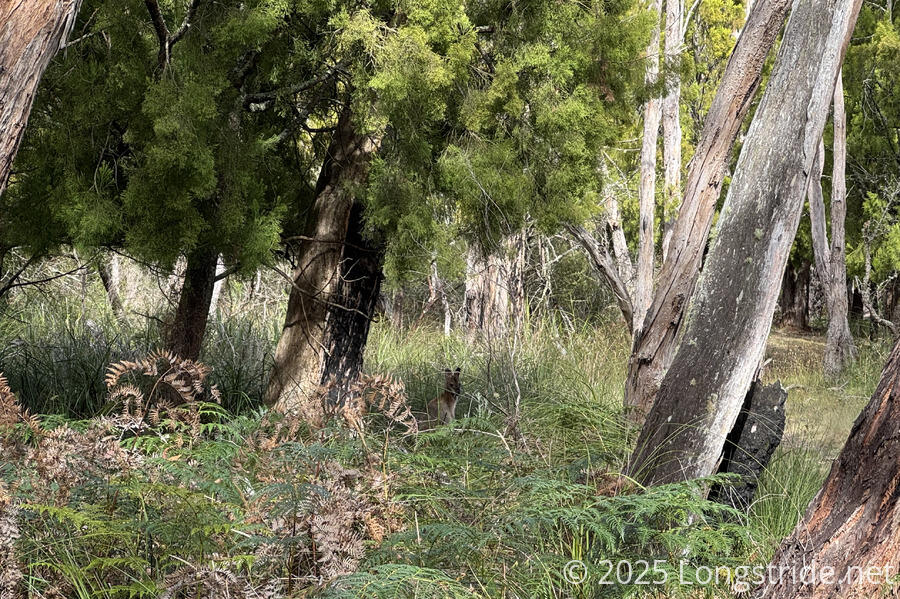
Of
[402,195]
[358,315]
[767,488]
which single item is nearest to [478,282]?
[358,315]

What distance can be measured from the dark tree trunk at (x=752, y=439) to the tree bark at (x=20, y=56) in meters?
3.66

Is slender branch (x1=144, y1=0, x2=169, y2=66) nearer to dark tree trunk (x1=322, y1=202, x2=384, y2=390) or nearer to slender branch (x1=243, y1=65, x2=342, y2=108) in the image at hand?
slender branch (x1=243, y1=65, x2=342, y2=108)

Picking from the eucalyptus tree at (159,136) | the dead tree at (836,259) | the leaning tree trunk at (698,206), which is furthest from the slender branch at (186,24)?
the dead tree at (836,259)

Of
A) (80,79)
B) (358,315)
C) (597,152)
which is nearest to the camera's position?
(80,79)

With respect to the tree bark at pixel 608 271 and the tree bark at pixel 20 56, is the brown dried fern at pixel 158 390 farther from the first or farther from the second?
the tree bark at pixel 608 271

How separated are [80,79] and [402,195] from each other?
7.09ft

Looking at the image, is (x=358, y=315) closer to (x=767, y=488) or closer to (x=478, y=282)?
(x=767, y=488)

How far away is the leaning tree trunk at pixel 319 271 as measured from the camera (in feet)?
23.3

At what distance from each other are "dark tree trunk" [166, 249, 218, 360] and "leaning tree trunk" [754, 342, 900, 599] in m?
5.00

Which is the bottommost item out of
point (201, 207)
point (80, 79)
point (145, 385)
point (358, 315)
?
point (145, 385)

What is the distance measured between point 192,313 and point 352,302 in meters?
→ 1.19

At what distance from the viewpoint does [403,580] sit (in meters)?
2.90

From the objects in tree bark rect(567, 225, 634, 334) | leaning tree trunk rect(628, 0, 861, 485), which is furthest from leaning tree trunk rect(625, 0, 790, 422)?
tree bark rect(567, 225, 634, 334)

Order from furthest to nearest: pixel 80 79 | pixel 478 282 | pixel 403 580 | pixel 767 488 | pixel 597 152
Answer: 1. pixel 478 282
2. pixel 597 152
3. pixel 80 79
4. pixel 767 488
5. pixel 403 580
